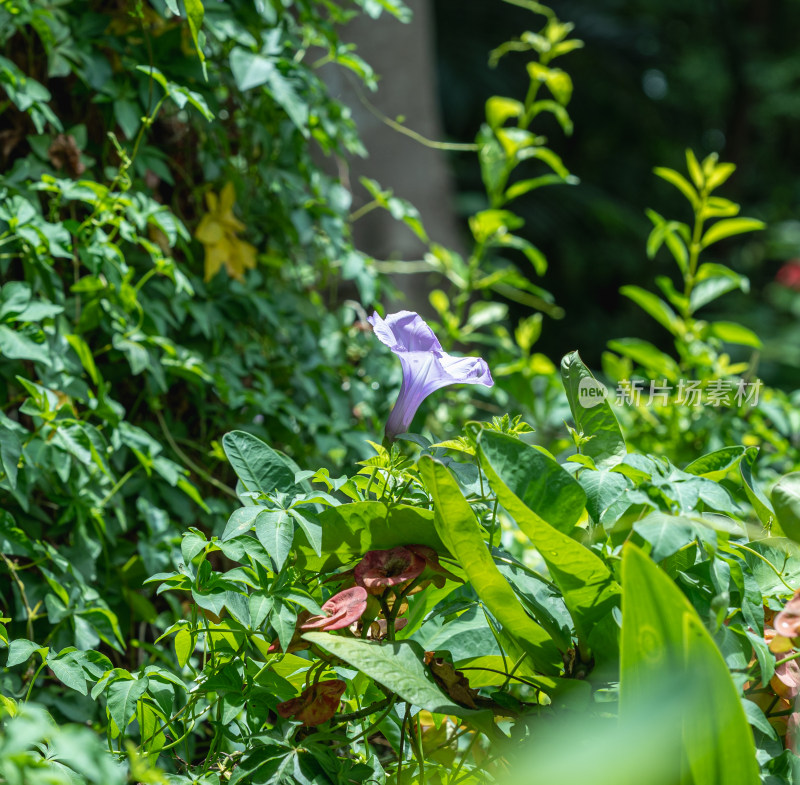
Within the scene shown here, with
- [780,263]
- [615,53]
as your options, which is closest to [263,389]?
[615,53]

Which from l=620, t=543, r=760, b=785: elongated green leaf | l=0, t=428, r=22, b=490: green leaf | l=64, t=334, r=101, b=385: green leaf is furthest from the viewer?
l=64, t=334, r=101, b=385: green leaf

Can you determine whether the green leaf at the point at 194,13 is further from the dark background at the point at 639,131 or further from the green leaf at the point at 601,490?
the dark background at the point at 639,131

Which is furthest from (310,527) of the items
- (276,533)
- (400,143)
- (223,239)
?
(400,143)

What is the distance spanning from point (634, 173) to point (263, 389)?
5862mm

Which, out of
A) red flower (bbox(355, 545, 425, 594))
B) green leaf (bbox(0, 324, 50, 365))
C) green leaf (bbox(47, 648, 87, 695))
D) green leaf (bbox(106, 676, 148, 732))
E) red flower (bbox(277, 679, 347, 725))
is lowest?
green leaf (bbox(47, 648, 87, 695))

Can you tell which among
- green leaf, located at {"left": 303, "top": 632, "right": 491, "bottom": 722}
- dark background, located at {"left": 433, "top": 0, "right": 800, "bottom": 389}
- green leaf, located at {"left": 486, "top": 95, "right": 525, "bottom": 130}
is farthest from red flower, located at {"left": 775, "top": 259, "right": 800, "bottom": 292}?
green leaf, located at {"left": 303, "top": 632, "right": 491, "bottom": 722}

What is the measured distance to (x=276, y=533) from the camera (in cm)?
55

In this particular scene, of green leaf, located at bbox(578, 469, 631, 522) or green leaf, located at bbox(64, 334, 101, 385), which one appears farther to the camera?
green leaf, located at bbox(64, 334, 101, 385)

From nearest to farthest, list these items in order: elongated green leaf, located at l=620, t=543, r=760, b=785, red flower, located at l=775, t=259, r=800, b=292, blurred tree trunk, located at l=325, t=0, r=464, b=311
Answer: elongated green leaf, located at l=620, t=543, r=760, b=785
blurred tree trunk, located at l=325, t=0, r=464, b=311
red flower, located at l=775, t=259, r=800, b=292

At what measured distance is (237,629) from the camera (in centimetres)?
57

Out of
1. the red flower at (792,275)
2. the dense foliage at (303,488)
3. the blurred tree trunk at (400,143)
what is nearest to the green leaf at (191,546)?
the dense foliage at (303,488)

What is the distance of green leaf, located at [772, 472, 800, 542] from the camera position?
0.56 metres

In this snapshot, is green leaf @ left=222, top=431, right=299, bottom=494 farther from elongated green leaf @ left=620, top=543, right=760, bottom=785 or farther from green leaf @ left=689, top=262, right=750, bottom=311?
green leaf @ left=689, top=262, right=750, bottom=311

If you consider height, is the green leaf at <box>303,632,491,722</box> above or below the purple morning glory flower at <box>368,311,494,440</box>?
below
